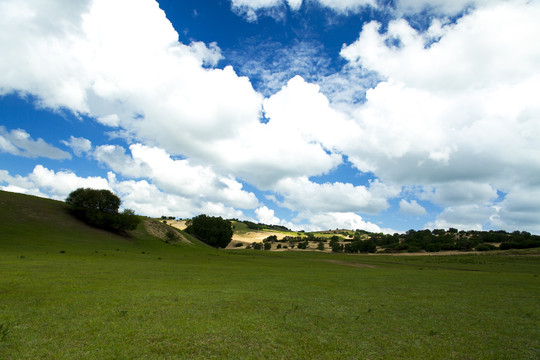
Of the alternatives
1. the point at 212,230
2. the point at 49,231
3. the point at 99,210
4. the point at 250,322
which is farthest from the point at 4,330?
the point at 212,230

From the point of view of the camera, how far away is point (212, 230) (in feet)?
463

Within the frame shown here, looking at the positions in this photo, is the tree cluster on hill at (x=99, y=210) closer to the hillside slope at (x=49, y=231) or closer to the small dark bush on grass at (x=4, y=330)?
the hillside slope at (x=49, y=231)

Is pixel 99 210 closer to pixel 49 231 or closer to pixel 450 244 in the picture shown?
pixel 49 231

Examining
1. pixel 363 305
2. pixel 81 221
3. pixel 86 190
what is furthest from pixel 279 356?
pixel 86 190

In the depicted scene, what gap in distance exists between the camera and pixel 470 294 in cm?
2280

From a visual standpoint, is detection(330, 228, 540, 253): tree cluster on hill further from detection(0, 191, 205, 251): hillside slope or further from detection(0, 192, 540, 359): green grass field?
detection(0, 192, 540, 359): green grass field

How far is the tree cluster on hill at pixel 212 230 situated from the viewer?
142 m

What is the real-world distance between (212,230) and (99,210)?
59263 mm

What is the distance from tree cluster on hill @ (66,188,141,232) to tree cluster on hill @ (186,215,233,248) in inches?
1984

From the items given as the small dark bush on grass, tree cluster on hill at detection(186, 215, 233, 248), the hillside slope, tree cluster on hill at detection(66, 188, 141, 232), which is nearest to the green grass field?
the small dark bush on grass

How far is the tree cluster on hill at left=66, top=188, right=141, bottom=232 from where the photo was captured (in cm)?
8850

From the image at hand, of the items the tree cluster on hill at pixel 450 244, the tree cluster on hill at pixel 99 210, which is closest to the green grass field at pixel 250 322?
the tree cluster on hill at pixel 99 210

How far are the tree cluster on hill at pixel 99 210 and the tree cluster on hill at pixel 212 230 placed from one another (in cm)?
5039

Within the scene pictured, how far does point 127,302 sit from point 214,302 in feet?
15.5
